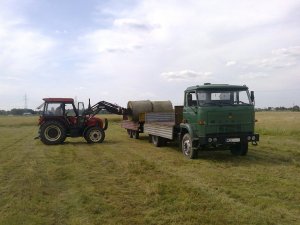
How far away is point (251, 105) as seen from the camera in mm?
12922

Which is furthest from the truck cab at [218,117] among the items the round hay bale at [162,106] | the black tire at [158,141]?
the round hay bale at [162,106]

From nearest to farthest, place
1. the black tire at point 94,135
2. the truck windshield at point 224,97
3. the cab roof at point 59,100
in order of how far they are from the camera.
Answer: the truck windshield at point 224,97
the cab roof at point 59,100
the black tire at point 94,135

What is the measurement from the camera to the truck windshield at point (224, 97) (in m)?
12.8

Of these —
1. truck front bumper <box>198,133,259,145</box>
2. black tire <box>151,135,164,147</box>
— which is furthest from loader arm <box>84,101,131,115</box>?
truck front bumper <box>198,133,259,145</box>

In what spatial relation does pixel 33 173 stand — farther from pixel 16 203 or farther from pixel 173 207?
pixel 173 207

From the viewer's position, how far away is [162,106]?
2139 centimetres

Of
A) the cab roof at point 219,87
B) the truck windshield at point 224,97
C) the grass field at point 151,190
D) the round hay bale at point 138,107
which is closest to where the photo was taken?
the grass field at point 151,190

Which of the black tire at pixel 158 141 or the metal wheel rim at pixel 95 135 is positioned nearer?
the black tire at pixel 158 141

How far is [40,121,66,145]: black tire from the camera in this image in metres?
18.7

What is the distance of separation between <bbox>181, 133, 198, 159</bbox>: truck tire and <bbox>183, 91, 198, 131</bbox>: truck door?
0.43m

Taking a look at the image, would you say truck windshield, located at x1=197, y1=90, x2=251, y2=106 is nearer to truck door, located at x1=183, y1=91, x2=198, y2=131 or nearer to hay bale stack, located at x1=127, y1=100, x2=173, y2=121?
truck door, located at x1=183, y1=91, x2=198, y2=131

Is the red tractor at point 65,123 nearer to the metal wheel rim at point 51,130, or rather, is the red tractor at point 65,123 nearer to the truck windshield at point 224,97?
the metal wheel rim at point 51,130

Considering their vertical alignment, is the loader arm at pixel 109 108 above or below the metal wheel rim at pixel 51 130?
above

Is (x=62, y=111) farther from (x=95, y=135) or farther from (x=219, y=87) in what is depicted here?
(x=219, y=87)
